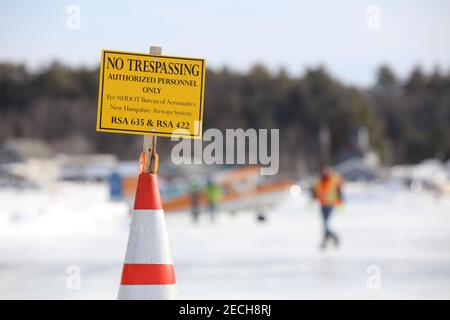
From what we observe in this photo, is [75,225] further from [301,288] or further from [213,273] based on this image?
[301,288]

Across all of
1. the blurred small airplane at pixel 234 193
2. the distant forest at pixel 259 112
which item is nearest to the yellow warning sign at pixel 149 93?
the blurred small airplane at pixel 234 193

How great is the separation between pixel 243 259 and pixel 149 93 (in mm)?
8876

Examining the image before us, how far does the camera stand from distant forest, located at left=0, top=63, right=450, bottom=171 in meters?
121

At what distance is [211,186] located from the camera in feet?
82.1

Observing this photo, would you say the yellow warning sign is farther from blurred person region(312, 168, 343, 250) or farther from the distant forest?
the distant forest

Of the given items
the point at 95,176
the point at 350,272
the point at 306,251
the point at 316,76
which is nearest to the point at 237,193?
the point at 306,251

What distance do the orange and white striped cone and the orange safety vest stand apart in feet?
34.1

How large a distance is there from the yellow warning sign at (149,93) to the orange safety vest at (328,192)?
10740 millimetres

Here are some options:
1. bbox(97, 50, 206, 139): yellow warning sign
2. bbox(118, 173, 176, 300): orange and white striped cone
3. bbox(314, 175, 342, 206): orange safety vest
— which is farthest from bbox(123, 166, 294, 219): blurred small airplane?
bbox(97, 50, 206, 139): yellow warning sign

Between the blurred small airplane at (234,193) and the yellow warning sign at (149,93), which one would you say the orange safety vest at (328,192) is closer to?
the yellow warning sign at (149,93)

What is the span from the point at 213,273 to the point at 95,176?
109 metres

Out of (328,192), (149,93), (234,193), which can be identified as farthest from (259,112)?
(149,93)

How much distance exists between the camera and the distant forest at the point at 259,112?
121 m

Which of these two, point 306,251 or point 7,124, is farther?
point 7,124
